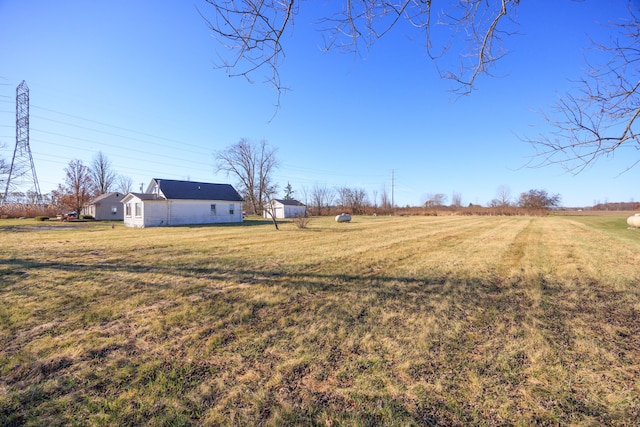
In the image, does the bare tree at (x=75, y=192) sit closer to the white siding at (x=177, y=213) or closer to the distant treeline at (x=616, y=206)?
the white siding at (x=177, y=213)

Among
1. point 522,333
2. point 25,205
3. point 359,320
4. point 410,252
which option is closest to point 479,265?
point 410,252

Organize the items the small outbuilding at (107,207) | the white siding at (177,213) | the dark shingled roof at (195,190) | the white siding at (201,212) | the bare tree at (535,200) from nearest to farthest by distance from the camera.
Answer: the white siding at (177,213)
the white siding at (201,212)
the dark shingled roof at (195,190)
the small outbuilding at (107,207)
the bare tree at (535,200)

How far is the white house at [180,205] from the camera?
21.4m

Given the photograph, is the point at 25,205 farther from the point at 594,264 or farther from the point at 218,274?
the point at 594,264

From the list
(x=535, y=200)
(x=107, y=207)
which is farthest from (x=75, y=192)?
(x=535, y=200)

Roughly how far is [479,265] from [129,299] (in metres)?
7.59

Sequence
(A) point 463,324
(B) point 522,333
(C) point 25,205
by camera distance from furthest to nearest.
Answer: (C) point 25,205 < (A) point 463,324 < (B) point 522,333

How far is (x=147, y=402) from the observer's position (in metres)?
2.03

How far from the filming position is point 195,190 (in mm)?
25266

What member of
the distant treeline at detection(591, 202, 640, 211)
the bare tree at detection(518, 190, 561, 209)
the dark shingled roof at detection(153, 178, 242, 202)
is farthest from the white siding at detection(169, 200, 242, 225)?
the distant treeline at detection(591, 202, 640, 211)

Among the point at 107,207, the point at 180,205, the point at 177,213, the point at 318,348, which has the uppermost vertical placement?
the point at 107,207

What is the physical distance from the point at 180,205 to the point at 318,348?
23.6m

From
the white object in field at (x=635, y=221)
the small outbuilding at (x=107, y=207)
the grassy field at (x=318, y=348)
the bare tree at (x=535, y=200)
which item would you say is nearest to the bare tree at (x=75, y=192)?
the small outbuilding at (x=107, y=207)

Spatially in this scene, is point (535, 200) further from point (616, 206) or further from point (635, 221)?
point (635, 221)
